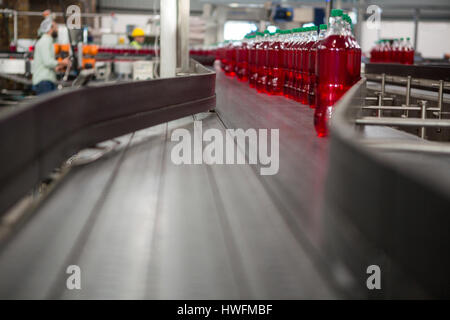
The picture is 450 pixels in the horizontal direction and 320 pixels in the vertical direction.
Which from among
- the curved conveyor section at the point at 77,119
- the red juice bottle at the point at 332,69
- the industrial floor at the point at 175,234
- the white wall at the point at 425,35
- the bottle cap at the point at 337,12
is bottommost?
the industrial floor at the point at 175,234

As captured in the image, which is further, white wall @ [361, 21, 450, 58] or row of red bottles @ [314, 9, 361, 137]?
white wall @ [361, 21, 450, 58]

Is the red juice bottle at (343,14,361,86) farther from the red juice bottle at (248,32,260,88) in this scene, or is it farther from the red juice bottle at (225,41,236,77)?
the red juice bottle at (225,41,236,77)

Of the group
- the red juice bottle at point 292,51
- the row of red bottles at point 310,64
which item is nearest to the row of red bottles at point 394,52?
the row of red bottles at point 310,64

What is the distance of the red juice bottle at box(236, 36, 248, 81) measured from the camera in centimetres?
479

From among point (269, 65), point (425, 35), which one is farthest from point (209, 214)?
point (425, 35)

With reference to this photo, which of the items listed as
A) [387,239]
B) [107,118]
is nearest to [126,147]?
[107,118]

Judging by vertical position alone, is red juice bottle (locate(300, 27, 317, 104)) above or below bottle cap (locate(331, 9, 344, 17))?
below

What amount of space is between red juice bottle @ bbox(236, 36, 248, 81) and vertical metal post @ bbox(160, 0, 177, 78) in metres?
0.69

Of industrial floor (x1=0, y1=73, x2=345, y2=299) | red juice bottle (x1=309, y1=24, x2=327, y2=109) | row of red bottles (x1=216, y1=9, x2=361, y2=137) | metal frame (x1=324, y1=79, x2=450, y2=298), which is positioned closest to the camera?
metal frame (x1=324, y1=79, x2=450, y2=298)

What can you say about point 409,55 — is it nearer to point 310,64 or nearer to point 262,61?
point 262,61

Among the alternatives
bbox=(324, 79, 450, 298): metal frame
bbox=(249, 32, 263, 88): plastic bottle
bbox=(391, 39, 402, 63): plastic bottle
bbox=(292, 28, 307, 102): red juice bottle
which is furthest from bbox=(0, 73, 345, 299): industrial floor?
bbox=(391, 39, 402, 63): plastic bottle

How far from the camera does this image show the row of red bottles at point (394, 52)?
5.72 metres

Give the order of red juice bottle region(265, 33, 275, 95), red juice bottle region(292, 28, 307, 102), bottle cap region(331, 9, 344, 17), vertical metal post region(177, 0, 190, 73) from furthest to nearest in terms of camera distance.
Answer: vertical metal post region(177, 0, 190, 73)
red juice bottle region(265, 33, 275, 95)
red juice bottle region(292, 28, 307, 102)
bottle cap region(331, 9, 344, 17)

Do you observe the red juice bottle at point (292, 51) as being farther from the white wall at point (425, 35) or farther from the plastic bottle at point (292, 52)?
the white wall at point (425, 35)
